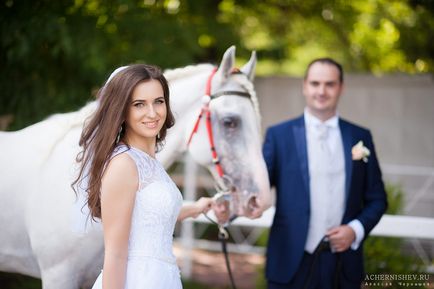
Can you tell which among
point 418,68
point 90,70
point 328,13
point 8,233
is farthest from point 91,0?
point 418,68

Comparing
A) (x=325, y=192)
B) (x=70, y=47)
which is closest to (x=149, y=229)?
(x=325, y=192)

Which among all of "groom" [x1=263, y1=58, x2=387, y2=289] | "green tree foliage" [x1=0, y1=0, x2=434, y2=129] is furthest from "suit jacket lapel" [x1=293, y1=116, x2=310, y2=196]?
"green tree foliage" [x1=0, y1=0, x2=434, y2=129]

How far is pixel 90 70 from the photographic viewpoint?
194 inches

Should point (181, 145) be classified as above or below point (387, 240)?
above

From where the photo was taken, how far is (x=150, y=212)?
6.41ft

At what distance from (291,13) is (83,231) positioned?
7269 mm

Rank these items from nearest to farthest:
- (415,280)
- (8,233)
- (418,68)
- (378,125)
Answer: (8,233) < (415,280) < (378,125) < (418,68)

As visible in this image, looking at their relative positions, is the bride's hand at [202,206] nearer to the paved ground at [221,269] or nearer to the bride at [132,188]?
the bride at [132,188]

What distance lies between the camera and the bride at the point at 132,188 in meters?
1.90

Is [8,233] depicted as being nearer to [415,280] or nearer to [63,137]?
[63,137]

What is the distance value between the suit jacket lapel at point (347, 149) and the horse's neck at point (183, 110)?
3.15ft

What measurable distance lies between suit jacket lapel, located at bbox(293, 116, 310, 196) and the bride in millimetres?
1248

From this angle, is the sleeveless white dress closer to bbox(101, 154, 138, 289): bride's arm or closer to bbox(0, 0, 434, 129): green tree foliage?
bbox(101, 154, 138, 289): bride's arm

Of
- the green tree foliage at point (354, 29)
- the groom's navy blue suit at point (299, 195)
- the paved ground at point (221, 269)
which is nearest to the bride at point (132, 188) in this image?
the groom's navy blue suit at point (299, 195)
